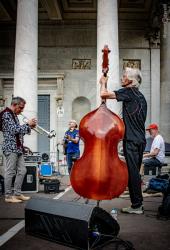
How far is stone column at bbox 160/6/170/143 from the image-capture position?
15.1 meters

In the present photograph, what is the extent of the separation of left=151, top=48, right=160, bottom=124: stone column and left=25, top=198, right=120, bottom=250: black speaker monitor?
14.9 meters

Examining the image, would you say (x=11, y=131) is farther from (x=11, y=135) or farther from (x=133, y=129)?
(x=133, y=129)

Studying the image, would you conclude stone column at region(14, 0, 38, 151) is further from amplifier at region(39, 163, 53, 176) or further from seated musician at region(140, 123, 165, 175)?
seated musician at region(140, 123, 165, 175)

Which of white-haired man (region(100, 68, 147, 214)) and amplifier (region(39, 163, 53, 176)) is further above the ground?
white-haired man (region(100, 68, 147, 214))

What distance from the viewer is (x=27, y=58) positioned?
11875mm

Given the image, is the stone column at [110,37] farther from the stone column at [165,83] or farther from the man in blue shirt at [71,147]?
the stone column at [165,83]

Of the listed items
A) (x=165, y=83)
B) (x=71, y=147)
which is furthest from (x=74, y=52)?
(x=71, y=147)

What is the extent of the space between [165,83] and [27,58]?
20.8 feet

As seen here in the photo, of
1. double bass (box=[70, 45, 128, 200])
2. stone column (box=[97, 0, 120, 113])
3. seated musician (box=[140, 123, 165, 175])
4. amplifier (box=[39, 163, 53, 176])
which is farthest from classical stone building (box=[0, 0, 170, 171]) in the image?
double bass (box=[70, 45, 128, 200])

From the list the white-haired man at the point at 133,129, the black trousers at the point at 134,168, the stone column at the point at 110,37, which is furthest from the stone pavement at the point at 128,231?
the stone column at the point at 110,37

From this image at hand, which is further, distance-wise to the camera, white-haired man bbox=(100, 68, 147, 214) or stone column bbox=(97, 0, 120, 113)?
stone column bbox=(97, 0, 120, 113)

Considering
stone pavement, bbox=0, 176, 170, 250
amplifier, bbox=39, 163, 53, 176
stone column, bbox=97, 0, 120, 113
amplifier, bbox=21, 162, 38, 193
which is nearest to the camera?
stone pavement, bbox=0, 176, 170, 250

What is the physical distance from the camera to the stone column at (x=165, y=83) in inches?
596

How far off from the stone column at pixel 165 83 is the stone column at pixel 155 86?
2.28 m
